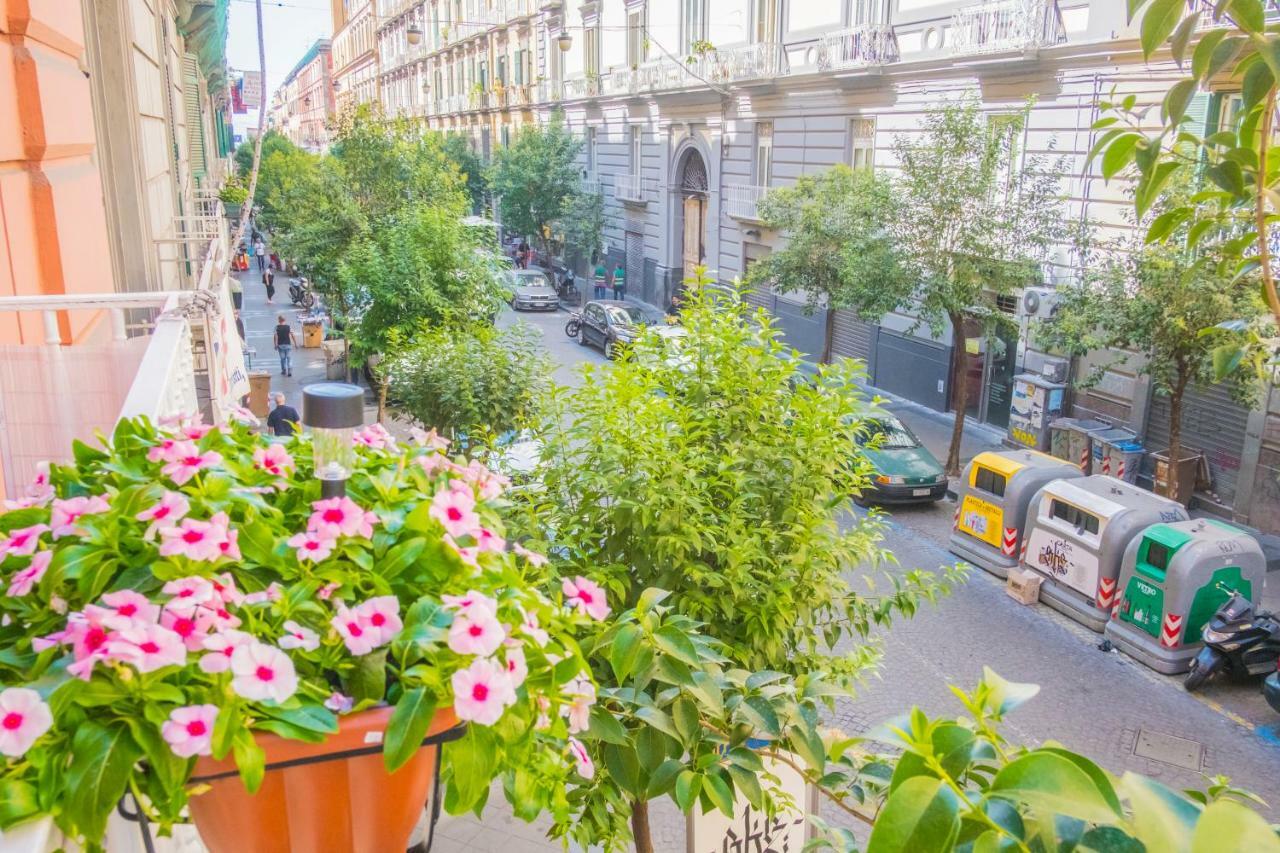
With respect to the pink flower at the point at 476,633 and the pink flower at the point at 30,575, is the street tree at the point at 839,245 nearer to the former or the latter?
the pink flower at the point at 476,633

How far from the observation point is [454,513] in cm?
198

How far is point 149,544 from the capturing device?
5.87ft

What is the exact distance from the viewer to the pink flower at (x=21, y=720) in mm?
1396

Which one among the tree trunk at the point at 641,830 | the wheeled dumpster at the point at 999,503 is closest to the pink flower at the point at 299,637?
the tree trunk at the point at 641,830

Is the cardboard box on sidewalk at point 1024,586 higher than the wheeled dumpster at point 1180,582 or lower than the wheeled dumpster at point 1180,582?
lower

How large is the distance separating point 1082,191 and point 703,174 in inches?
630

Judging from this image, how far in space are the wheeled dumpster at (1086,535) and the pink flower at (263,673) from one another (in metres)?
11.3

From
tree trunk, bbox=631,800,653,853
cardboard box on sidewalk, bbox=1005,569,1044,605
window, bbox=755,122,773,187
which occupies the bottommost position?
cardboard box on sidewalk, bbox=1005,569,1044,605

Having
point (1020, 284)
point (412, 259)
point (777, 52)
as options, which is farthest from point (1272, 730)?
point (777, 52)

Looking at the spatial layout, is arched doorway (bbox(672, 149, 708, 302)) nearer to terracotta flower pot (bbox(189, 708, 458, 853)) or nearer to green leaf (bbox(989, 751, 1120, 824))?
terracotta flower pot (bbox(189, 708, 458, 853))

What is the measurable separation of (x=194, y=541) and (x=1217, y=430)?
16.6 meters

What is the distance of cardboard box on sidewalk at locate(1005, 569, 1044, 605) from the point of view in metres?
12.6

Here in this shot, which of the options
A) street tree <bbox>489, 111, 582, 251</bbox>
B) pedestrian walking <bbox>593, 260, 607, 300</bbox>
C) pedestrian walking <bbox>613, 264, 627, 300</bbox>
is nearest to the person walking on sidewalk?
pedestrian walking <bbox>593, 260, 607, 300</bbox>

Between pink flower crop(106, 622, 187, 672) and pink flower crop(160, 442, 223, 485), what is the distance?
48 centimetres
